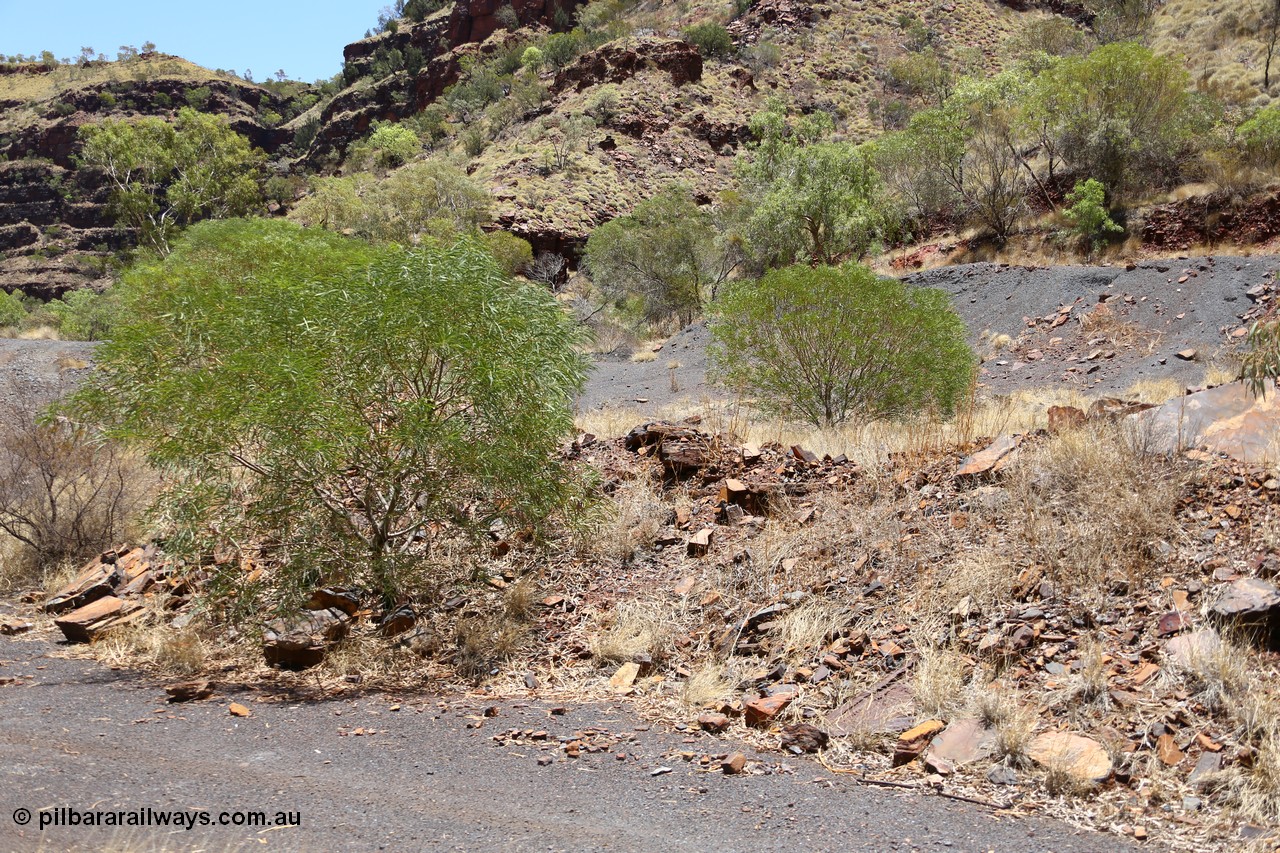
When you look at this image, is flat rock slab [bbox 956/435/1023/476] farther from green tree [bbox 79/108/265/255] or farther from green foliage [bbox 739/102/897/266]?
green tree [bbox 79/108/265/255]

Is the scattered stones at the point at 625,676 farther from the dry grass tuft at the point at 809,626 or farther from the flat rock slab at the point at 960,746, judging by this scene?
the flat rock slab at the point at 960,746

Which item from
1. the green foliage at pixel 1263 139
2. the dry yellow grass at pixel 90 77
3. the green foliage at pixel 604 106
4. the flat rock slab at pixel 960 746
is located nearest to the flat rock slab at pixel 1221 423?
the flat rock slab at pixel 960 746

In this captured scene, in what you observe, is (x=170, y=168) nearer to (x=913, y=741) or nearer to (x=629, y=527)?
(x=629, y=527)

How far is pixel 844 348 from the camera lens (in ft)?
35.1

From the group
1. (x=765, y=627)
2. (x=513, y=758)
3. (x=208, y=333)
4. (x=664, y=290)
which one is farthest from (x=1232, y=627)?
(x=664, y=290)

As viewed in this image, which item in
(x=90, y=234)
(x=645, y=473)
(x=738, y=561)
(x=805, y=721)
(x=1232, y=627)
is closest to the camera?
(x=1232, y=627)

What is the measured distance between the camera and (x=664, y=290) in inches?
1248

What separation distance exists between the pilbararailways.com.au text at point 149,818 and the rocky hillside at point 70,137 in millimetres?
53606

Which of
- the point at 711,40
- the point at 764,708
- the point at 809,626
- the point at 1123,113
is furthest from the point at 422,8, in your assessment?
the point at 764,708

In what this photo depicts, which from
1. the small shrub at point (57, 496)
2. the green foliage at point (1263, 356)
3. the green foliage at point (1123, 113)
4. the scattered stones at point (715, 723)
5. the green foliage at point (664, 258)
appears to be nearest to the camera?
the scattered stones at point (715, 723)

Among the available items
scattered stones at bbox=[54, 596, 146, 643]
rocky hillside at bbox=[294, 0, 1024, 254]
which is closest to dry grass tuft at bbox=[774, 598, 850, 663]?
scattered stones at bbox=[54, 596, 146, 643]

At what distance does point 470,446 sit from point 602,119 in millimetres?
43197

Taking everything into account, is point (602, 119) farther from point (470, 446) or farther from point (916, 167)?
point (470, 446)

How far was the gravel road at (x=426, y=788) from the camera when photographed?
311 centimetres
